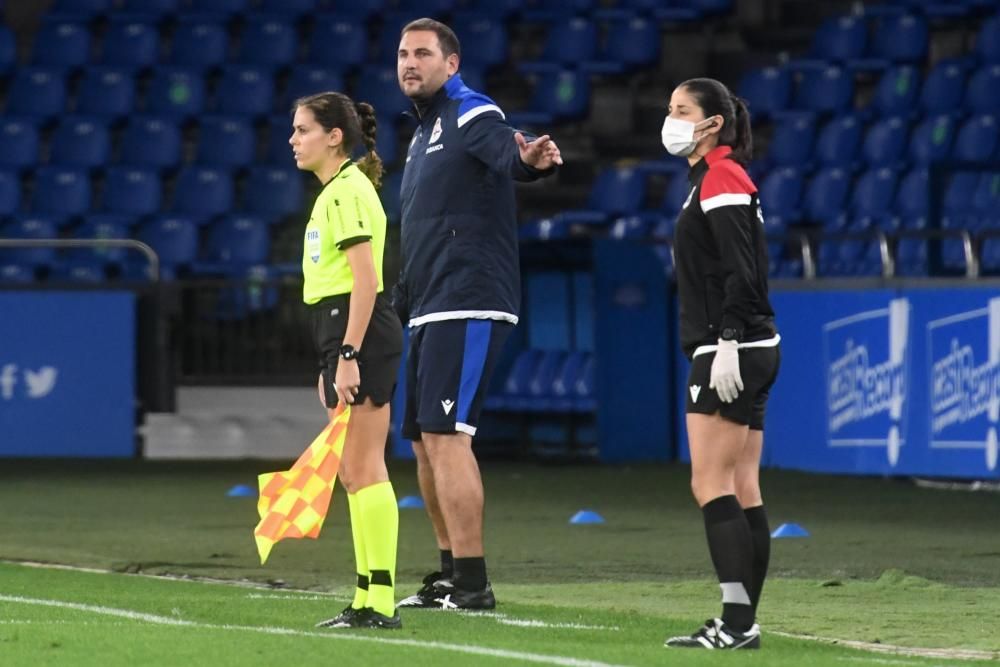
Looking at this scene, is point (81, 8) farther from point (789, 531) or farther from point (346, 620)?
point (346, 620)

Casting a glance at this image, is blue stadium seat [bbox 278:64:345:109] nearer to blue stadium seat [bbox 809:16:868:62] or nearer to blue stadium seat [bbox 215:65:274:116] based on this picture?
blue stadium seat [bbox 215:65:274:116]

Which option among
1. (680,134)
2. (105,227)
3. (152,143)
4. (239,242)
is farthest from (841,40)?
(680,134)

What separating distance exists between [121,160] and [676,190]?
20.5 feet

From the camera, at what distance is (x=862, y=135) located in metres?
20.6

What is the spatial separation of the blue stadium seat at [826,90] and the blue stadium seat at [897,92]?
0.42 metres

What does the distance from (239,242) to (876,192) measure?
257 inches

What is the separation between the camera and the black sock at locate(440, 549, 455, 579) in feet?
27.8

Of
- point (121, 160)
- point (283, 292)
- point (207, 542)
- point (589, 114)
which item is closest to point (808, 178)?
point (589, 114)

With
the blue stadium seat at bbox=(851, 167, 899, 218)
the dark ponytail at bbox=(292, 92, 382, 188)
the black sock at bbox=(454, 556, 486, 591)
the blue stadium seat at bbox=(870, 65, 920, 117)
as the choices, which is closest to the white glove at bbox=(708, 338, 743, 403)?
the dark ponytail at bbox=(292, 92, 382, 188)

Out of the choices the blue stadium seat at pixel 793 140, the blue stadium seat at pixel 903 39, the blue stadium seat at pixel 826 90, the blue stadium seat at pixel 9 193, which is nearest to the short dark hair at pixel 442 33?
the blue stadium seat at pixel 793 140

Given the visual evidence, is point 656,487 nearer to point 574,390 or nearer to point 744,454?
point 574,390

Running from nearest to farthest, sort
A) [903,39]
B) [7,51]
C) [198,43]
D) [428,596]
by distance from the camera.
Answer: [428,596]
[903,39]
[7,51]
[198,43]

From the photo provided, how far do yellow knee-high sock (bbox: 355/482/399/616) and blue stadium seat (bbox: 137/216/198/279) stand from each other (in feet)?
46.2

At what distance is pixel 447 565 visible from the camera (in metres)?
8.55
